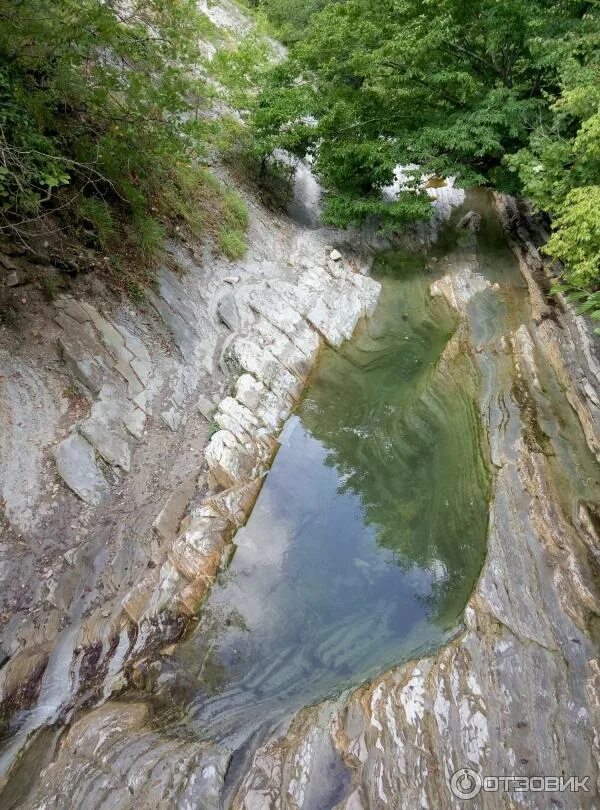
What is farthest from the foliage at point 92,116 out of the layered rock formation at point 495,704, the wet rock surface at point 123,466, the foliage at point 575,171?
the foliage at point 575,171

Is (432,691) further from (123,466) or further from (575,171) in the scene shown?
(575,171)

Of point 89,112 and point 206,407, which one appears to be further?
point 206,407

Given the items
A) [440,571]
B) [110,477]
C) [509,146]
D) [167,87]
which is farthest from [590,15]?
[110,477]

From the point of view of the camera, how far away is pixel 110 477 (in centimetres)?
654

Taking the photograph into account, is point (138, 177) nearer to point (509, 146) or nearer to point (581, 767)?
point (509, 146)

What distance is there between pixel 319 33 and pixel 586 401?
1137 cm

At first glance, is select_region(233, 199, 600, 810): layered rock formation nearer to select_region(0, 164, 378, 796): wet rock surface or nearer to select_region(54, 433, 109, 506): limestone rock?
select_region(0, 164, 378, 796): wet rock surface

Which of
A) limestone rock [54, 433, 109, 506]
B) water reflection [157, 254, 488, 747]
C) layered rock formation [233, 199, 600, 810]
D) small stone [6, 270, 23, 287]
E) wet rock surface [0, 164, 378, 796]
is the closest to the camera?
layered rock formation [233, 199, 600, 810]

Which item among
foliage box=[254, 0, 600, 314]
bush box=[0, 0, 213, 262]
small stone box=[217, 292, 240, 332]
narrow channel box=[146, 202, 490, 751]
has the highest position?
bush box=[0, 0, 213, 262]

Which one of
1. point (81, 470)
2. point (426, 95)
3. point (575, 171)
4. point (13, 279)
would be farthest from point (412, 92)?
point (81, 470)

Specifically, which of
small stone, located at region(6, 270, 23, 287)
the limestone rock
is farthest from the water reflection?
small stone, located at region(6, 270, 23, 287)

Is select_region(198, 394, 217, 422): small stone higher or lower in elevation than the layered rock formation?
higher

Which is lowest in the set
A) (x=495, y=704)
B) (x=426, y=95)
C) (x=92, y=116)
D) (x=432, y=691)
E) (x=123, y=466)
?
(x=495, y=704)

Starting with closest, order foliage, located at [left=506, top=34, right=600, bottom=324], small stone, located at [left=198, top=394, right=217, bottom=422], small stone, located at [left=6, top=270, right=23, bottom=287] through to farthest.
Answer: small stone, located at [left=6, top=270, right=23, bottom=287], foliage, located at [left=506, top=34, right=600, bottom=324], small stone, located at [left=198, top=394, right=217, bottom=422]
